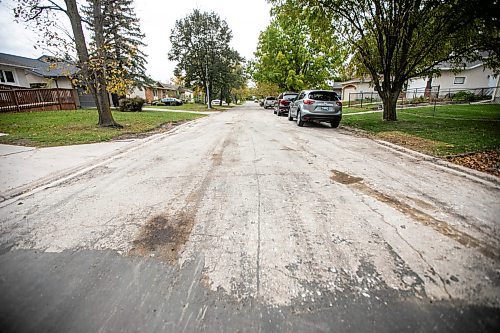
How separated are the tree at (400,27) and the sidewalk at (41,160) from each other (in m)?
10.6

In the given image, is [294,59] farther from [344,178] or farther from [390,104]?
[344,178]

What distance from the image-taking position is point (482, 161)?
4.98m

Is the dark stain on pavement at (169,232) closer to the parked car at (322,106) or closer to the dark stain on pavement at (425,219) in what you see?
the dark stain on pavement at (425,219)

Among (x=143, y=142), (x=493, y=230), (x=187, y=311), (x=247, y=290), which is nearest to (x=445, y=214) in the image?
(x=493, y=230)

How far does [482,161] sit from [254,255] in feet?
18.5

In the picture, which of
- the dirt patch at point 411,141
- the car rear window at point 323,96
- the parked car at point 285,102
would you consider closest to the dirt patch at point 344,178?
the dirt patch at point 411,141

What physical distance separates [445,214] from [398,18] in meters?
Answer: 11.5

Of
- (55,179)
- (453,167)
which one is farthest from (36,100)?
(453,167)

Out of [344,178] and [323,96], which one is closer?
[344,178]

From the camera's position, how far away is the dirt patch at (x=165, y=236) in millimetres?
2330

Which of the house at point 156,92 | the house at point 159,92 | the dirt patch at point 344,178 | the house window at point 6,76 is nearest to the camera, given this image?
the dirt patch at point 344,178

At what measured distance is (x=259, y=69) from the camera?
3556cm

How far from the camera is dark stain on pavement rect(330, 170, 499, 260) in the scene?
230cm

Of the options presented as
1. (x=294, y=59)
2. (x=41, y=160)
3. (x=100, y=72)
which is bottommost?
(x=41, y=160)
